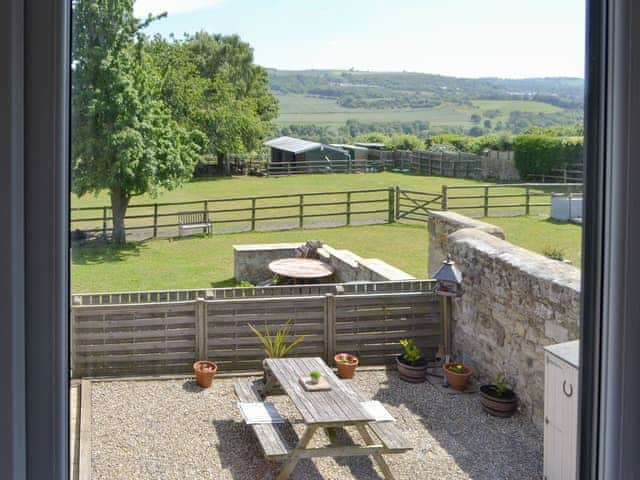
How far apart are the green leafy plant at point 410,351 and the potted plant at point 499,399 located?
0.24 metres

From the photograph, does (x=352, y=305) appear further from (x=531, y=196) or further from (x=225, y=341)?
(x=531, y=196)

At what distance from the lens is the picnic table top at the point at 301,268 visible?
6.25 ft

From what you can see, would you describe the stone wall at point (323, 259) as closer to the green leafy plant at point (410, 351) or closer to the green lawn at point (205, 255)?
the green lawn at point (205, 255)

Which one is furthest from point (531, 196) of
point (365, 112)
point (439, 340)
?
point (439, 340)

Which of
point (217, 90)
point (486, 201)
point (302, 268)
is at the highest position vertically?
point (217, 90)

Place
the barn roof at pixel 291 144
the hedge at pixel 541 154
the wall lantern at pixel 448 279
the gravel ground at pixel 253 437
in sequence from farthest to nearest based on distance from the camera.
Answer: the wall lantern at pixel 448 279
the gravel ground at pixel 253 437
the barn roof at pixel 291 144
the hedge at pixel 541 154

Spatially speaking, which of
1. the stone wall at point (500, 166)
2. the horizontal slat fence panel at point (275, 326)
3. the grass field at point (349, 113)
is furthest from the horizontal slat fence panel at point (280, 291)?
the stone wall at point (500, 166)

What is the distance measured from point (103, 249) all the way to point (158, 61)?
512 mm

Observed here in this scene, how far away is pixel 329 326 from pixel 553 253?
1.08 metres

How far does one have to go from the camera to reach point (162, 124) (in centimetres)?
129

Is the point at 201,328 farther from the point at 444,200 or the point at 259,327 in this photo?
the point at 444,200

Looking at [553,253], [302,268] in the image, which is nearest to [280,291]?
[302,268]

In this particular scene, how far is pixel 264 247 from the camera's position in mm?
1785
